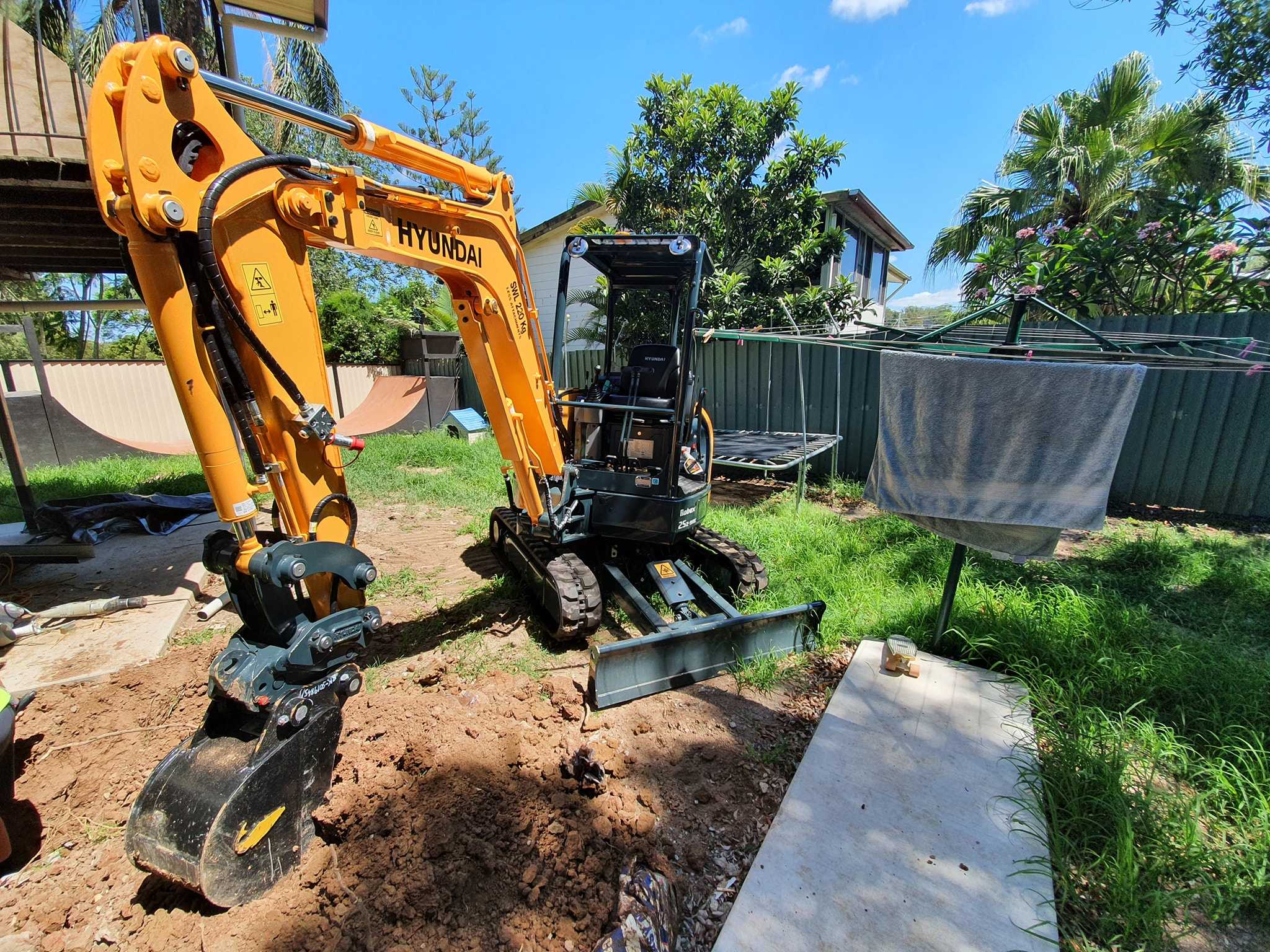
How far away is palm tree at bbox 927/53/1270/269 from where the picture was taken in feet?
23.7

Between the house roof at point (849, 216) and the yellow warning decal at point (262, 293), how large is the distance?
9990 mm

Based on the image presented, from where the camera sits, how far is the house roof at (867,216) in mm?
10438

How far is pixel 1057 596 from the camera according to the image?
3631 millimetres

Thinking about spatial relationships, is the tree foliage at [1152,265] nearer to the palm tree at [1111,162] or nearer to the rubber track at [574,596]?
the palm tree at [1111,162]

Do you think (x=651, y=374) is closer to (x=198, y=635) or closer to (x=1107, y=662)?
(x=1107, y=662)

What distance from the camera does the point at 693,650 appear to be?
3076 mm

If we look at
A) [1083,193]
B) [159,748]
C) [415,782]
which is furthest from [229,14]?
[1083,193]

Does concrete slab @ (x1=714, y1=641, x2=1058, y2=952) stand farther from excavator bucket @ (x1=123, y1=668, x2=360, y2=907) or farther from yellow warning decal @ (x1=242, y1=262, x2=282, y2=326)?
yellow warning decal @ (x1=242, y1=262, x2=282, y2=326)

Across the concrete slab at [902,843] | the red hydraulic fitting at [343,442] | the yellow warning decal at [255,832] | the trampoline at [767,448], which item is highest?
the red hydraulic fitting at [343,442]

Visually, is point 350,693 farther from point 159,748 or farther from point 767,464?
point 767,464

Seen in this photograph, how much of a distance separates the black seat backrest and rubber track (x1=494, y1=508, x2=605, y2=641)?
56.6 inches

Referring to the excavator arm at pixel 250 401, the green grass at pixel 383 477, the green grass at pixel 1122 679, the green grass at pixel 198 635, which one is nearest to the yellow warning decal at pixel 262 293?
the excavator arm at pixel 250 401

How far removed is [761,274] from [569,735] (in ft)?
28.1

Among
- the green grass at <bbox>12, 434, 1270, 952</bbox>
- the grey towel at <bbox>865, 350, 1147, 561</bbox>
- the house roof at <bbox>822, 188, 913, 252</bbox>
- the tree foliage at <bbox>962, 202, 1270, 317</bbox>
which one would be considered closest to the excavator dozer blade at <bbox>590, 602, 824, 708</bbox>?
the green grass at <bbox>12, 434, 1270, 952</bbox>
